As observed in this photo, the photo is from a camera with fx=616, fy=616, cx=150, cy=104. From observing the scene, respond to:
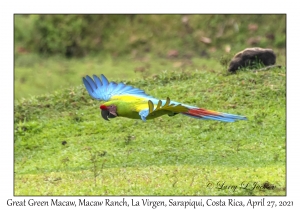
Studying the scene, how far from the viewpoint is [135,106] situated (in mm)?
6078

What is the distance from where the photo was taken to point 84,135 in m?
8.12

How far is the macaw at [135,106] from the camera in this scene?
5840 millimetres

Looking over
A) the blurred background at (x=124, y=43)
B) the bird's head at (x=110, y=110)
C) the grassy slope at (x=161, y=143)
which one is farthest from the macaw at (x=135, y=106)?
the blurred background at (x=124, y=43)

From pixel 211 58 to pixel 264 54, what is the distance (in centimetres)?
241

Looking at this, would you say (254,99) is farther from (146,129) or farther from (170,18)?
(170,18)

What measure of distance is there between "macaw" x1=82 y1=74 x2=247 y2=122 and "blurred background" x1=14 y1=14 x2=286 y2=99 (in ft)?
13.2

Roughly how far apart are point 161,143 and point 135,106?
1.58 meters

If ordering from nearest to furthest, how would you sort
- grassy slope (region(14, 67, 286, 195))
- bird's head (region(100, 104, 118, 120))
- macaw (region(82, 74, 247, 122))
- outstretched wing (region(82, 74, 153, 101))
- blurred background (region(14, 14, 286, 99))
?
macaw (region(82, 74, 247, 122)) < bird's head (region(100, 104, 118, 120)) < grassy slope (region(14, 67, 286, 195)) < outstretched wing (region(82, 74, 153, 101)) < blurred background (region(14, 14, 286, 99))

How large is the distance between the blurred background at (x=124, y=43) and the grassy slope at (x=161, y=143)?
A: 1845mm

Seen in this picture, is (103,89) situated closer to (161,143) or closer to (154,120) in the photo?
(161,143)

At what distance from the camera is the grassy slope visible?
6391 millimetres

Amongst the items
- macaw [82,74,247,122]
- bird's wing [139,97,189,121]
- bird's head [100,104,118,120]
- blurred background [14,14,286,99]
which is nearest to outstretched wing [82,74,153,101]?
macaw [82,74,247,122]

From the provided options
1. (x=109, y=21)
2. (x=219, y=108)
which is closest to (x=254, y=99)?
(x=219, y=108)

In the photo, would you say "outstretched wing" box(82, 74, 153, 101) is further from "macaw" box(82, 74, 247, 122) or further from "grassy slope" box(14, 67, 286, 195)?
"grassy slope" box(14, 67, 286, 195)
